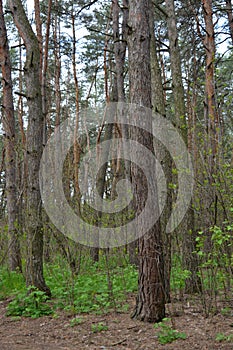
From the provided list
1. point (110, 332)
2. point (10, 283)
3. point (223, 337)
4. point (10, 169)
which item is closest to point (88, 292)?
point (110, 332)

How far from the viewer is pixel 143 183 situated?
517 centimetres

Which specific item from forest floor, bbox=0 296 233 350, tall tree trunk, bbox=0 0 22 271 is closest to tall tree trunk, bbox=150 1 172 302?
forest floor, bbox=0 296 233 350

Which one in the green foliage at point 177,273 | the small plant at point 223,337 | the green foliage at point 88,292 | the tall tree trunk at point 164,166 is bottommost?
the small plant at point 223,337

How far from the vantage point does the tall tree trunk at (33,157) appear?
21.3 ft

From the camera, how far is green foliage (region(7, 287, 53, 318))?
599cm

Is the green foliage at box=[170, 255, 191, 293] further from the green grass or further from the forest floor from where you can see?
the green grass

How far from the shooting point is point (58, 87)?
61.5 feet

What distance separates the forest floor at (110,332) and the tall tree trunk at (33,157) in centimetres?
93

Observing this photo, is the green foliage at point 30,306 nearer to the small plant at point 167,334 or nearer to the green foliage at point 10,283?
the green foliage at point 10,283

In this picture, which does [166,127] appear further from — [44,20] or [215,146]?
[44,20]

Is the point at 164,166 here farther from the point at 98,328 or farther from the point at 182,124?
the point at 98,328

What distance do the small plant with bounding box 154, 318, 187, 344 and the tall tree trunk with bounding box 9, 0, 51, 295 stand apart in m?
2.54

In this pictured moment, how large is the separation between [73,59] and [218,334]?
1530 centimetres

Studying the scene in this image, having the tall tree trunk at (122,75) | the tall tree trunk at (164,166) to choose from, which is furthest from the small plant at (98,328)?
the tall tree trunk at (122,75)
